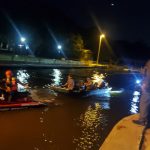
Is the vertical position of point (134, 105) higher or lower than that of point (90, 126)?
lower

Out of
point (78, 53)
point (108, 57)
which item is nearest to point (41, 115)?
point (78, 53)

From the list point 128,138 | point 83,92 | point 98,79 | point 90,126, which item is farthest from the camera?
point 98,79

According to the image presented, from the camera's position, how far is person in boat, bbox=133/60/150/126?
33.3ft

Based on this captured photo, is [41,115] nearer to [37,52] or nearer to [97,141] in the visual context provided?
[97,141]

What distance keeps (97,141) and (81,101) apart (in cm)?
1059

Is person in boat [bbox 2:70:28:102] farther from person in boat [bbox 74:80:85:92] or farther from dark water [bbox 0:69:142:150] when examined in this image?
person in boat [bbox 74:80:85:92]

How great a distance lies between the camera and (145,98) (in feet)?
34.0

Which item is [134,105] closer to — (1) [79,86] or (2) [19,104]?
(1) [79,86]

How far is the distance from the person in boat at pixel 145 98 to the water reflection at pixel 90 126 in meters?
3.57

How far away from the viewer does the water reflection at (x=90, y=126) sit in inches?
556

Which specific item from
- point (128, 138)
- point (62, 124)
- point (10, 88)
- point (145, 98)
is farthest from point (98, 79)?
point (128, 138)

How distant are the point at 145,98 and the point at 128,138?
6.17 ft

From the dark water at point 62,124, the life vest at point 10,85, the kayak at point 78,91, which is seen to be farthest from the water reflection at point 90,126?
the life vest at point 10,85

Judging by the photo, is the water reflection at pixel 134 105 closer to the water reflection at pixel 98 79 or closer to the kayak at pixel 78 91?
the kayak at pixel 78 91
